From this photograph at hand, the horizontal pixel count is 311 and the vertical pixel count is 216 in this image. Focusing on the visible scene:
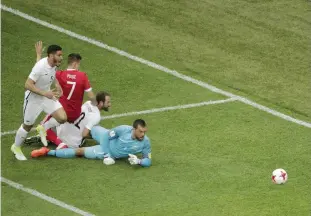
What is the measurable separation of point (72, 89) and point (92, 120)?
650mm

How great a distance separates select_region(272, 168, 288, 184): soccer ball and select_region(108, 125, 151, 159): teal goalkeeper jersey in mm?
2174

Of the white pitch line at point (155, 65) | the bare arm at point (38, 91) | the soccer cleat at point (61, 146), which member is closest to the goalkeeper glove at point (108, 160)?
the soccer cleat at point (61, 146)

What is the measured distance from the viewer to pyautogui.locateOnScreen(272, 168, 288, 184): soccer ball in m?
17.3

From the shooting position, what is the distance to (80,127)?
18609 mm

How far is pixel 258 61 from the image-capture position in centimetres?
2283

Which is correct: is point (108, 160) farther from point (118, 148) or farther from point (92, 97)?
point (92, 97)

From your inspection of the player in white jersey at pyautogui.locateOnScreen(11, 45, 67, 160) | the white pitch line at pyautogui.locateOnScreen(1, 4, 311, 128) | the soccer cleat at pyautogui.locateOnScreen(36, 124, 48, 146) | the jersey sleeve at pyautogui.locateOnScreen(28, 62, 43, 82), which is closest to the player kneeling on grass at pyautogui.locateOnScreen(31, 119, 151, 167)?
the soccer cleat at pyautogui.locateOnScreen(36, 124, 48, 146)

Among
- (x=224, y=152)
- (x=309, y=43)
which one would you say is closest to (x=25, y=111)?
(x=224, y=152)

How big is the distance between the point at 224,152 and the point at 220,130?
→ 91 cm

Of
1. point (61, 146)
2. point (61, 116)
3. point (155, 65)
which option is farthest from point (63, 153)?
point (155, 65)

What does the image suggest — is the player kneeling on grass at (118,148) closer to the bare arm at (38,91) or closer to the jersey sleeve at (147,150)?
the jersey sleeve at (147,150)

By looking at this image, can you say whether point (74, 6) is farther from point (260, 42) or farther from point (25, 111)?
point (25, 111)

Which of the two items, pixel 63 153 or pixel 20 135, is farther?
pixel 63 153

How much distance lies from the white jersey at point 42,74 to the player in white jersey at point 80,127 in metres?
0.90
